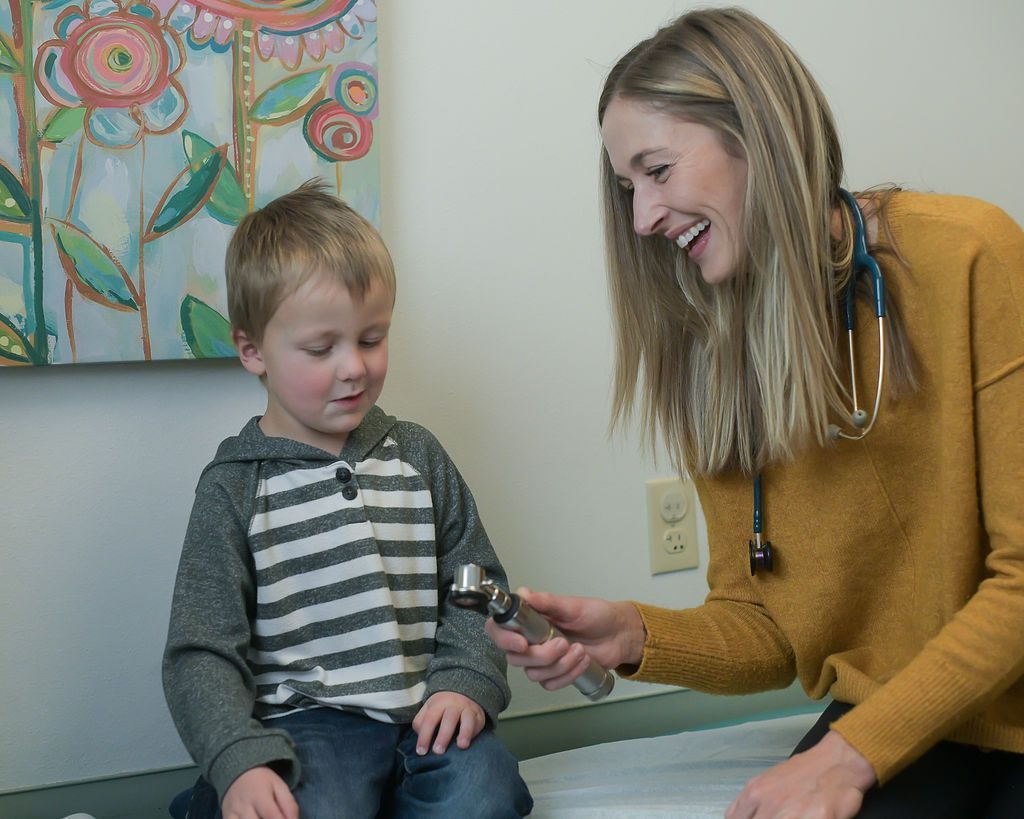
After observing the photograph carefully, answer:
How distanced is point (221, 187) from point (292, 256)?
0.22 meters

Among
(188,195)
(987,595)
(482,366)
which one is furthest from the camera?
(482,366)

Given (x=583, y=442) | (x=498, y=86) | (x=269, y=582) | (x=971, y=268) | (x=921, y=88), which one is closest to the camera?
(x=971, y=268)

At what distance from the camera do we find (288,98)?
1312mm

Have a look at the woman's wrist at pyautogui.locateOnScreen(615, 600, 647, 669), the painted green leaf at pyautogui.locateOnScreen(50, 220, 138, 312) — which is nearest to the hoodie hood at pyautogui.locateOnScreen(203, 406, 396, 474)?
the painted green leaf at pyautogui.locateOnScreen(50, 220, 138, 312)

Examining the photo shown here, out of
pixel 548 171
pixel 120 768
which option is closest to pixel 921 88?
pixel 548 171

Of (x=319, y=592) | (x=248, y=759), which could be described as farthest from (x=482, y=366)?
(x=248, y=759)

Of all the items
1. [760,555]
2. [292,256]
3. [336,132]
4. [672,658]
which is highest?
[336,132]

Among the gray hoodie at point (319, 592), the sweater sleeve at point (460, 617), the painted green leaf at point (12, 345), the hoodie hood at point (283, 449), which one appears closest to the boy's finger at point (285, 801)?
the gray hoodie at point (319, 592)

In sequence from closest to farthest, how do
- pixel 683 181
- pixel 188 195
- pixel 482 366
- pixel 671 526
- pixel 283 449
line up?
pixel 683 181, pixel 283 449, pixel 188 195, pixel 482 366, pixel 671 526

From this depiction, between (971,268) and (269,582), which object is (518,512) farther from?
(971,268)

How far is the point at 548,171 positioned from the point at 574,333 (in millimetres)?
237

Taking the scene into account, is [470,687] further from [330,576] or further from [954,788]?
[954,788]

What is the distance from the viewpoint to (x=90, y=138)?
122 centimetres

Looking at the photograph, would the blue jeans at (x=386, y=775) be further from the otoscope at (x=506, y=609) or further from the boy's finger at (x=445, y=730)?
the otoscope at (x=506, y=609)
